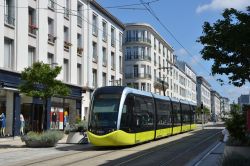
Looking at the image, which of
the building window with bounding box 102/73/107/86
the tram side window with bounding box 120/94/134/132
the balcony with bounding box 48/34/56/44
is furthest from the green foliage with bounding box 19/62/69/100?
the building window with bounding box 102/73/107/86

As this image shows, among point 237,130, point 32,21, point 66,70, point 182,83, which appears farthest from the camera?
point 182,83

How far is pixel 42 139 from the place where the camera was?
24.5 m

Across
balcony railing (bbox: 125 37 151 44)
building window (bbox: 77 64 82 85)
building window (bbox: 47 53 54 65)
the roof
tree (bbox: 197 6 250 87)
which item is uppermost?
balcony railing (bbox: 125 37 151 44)

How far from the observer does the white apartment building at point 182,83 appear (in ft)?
339

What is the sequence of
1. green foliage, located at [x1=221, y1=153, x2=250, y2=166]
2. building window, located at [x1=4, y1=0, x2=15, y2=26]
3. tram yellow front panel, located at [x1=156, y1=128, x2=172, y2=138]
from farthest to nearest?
building window, located at [x1=4, y1=0, x2=15, y2=26] < tram yellow front panel, located at [x1=156, y1=128, x2=172, y2=138] < green foliage, located at [x1=221, y1=153, x2=250, y2=166]

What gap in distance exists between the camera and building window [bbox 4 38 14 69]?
103 ft

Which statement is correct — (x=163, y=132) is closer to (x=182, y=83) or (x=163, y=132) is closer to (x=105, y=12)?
(x=105, y=12)

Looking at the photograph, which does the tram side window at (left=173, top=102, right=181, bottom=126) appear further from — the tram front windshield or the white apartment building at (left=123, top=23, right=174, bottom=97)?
the white apartment building at (left=123, top=23, right=174, bottom=97)

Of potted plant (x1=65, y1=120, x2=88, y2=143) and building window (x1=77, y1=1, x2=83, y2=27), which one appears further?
building window (x1=77, y1=1, x2=83, y2=27)

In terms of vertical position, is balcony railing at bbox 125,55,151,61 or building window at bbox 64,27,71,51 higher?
balcony railing at bbox 125,55,151,61

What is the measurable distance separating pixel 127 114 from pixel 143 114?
2.69 meters

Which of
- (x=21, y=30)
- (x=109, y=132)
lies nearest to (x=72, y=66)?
(x=21, y=30)

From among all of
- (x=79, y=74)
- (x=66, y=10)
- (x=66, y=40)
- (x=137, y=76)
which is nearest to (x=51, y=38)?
(x=66, y=40)

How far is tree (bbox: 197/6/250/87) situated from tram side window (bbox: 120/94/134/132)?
998cm
